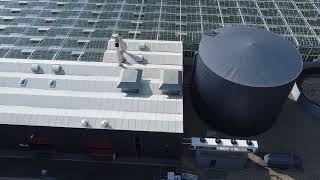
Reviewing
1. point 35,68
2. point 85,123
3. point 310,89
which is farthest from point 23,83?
point 310,89

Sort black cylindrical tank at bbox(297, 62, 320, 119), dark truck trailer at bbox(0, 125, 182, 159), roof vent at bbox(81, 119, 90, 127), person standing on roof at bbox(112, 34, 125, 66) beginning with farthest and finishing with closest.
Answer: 1. black cylindrical tank at bbox(297, 62, 320, 119)
2. person standing on roof at bbox(112, 34, 125, 66)
3. dark truck trailer at bbox(0, 125, 182, 159)
4. roof vent at bbox(81, 119, 90, 127)

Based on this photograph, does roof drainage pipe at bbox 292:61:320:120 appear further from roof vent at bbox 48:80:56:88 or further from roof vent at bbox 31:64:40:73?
roof vent at bbox 31:64:40:73

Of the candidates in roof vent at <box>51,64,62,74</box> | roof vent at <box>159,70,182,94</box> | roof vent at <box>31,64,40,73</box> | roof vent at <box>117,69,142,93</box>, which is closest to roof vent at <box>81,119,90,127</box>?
roof vent at <box>117,69,142,93</box>

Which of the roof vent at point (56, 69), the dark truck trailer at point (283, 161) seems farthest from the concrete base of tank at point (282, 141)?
the roof vent at point (56, 69)

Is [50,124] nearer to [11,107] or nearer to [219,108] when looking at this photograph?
[11,107]

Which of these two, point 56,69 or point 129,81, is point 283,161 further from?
point 56,69

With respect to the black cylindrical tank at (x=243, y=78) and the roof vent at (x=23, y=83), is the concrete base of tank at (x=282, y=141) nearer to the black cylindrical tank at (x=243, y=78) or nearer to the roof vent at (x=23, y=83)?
the black cylindrical tank at (x=243, y=78)

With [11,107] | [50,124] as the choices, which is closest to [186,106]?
[50,124]
